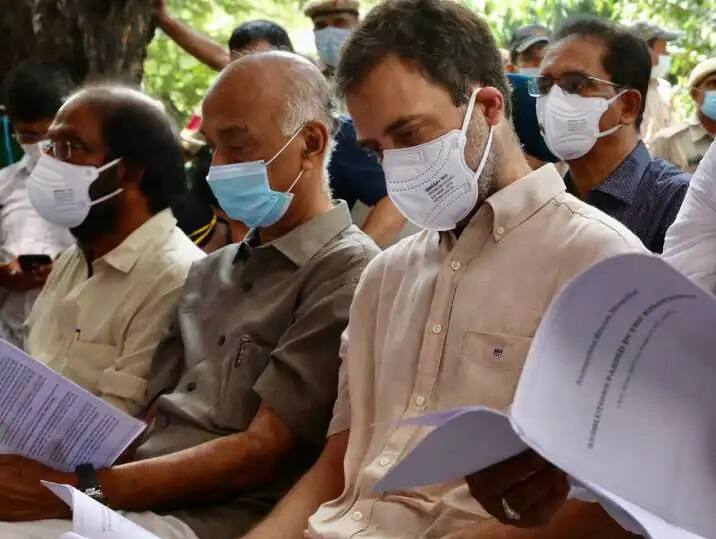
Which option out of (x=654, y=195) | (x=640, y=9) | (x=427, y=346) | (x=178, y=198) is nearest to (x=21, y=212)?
(x=178, y=198)

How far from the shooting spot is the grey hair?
8.34 feet

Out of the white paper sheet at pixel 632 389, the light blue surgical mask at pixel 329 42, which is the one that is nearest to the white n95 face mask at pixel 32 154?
the light blue surgical mask at pixel 329 42

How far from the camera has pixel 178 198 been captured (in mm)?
3086

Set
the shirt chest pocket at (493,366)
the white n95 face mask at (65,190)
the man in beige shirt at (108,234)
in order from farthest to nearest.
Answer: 1. the white n95 face mask at (65,190)
2. the man in beige shirt at (108,234)
3. the shirt chest pocket at (493,366)

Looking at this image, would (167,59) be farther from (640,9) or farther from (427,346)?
(427,346)

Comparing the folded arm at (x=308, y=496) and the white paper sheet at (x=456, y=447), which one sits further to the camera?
the folded arm at (x=308, y=496)

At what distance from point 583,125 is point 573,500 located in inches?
73.5

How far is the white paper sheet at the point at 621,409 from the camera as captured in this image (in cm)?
101

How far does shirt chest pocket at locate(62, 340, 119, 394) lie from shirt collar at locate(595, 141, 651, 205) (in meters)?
1.37

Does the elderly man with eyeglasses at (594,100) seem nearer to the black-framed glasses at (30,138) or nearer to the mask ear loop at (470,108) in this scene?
the mask ear loop at (470,108)

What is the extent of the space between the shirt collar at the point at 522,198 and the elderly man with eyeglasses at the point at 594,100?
117cm

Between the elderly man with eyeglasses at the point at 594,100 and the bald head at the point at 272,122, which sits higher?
the bald head at the point at 272,122

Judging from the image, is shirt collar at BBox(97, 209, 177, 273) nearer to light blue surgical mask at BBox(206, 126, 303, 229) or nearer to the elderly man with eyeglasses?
light blue surgical mask at BBox(206, 126, 303, 229)

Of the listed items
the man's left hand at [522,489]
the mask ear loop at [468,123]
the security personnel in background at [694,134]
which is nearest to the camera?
the man's left hand at [522,489]
